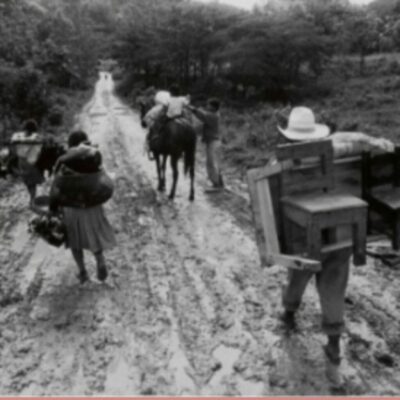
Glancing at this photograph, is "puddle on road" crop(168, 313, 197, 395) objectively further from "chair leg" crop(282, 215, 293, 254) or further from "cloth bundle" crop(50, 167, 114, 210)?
"cloth bundle" crop(50, 167, 114, 210)

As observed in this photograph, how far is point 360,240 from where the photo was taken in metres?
3.62

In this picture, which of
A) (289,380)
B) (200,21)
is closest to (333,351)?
(289,380)

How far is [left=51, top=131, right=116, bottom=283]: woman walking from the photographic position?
17.5 feet

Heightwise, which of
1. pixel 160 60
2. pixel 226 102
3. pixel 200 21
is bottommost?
pixel 226 102

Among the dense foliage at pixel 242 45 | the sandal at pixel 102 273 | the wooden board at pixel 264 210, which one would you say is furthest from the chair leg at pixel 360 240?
the dense foliage at pixel 242 45

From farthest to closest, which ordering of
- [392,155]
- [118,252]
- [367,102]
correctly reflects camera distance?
[367,102]
[118,252]
[392,155]

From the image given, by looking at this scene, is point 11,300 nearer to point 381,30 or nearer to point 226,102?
point 226,102

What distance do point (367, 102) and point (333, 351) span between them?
2128 cm

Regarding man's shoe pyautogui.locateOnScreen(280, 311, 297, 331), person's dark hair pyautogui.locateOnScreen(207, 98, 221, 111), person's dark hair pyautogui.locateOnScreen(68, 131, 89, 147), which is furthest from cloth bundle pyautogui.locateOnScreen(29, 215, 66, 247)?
person's dark hair pyautogui.locateOnScreen(207, 98, 221, 111)

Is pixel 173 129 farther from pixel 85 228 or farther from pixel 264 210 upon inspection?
pixel 264 210

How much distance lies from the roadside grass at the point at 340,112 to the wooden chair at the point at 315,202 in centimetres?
177

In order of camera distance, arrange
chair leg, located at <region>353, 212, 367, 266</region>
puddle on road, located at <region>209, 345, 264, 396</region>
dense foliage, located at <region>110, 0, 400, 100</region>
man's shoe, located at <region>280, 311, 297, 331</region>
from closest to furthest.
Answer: chair leg, located at <region>353, 212, 367, 266</region> < puddle on road, located at <region>209, 345, 264, 396</region> < man's shoe, located at <region>280, 311, 297, 331</region> < dense foliage, located at <region>110, 0, 400, 100</region>

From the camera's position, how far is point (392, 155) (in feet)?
12.7

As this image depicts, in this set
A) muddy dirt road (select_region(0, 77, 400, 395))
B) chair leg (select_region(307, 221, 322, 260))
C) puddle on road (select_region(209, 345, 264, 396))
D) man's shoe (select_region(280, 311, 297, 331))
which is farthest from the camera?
man's shoe (select_region(280, 311, 297, 331))
